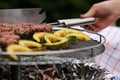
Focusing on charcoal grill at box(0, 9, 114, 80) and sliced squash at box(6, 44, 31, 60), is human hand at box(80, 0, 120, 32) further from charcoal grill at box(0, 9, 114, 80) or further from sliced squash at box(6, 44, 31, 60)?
sliced squash at box(6, 44, 31, 60)

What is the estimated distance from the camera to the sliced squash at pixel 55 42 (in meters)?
1.27

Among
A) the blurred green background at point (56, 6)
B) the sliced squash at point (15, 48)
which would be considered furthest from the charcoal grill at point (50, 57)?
the blurred green background at point (56, 6)

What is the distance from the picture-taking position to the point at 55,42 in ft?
4.39

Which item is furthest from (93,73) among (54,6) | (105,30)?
(54,6)

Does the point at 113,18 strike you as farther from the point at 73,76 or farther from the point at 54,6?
the point at 54,6

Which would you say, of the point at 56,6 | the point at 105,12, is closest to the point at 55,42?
the point at 105,12

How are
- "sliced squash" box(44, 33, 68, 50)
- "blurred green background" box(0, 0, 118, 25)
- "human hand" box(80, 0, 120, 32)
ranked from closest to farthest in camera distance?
1. "sliced squash" box(44, 33, 68, 50)
2. "human hand" box(80, 0, 120, 32)
3. "blurred green background" box(0, 0, 118, 25)

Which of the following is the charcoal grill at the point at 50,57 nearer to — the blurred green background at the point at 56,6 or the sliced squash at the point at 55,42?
the sliced squash at the point at 55,42

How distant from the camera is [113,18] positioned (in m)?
1.95

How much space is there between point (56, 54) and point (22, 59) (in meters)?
0.10

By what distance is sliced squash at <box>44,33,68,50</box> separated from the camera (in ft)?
4.16

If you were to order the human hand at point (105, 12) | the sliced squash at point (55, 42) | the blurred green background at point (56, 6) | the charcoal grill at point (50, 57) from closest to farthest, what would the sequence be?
the charcoal grill at point (50, 57) → the sliced squash at point (55, 42) → the human hand at point (105, 12) → the blurred green background at point (56, 6)

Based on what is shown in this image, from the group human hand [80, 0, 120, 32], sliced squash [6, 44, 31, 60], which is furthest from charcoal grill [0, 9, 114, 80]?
human hand [80, 0, 120, 32]

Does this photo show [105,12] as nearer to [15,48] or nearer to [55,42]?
[55,42]
